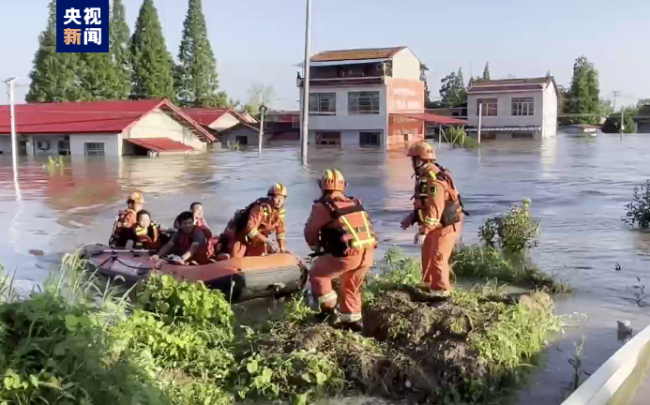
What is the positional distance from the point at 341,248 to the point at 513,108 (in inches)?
2379

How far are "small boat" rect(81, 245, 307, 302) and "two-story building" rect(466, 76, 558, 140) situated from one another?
55.3 metres

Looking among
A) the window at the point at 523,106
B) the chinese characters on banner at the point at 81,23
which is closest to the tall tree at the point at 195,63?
the window at the point at 523,106

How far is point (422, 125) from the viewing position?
190 feet

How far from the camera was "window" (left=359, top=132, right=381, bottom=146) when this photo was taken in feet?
167

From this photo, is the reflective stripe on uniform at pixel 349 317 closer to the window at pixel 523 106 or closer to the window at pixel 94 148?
the window at pixel 94 148

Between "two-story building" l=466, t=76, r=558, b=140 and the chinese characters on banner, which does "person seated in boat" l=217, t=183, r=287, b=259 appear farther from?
"two-story building" l=466, t=76, r=558, b=140

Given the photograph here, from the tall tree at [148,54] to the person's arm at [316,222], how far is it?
2207 inches

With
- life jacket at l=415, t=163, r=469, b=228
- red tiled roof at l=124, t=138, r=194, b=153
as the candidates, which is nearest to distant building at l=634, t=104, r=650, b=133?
red tiled roof at l=124, t=138, r=194, b=153

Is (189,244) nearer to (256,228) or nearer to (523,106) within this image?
(256,228)

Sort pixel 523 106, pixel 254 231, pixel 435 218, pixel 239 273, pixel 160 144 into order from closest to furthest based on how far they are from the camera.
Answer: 1. pixel 435 218
2. pixel 239 273
3. pixel 254 231
4. pixel 160 144
5. pixel 523 106

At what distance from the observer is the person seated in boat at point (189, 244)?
8.70m

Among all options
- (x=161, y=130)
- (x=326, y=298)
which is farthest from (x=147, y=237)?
(x=161, y=130)

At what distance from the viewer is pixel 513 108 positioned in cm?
6306

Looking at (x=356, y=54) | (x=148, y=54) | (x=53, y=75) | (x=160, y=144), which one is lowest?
(x=160, y=144)
